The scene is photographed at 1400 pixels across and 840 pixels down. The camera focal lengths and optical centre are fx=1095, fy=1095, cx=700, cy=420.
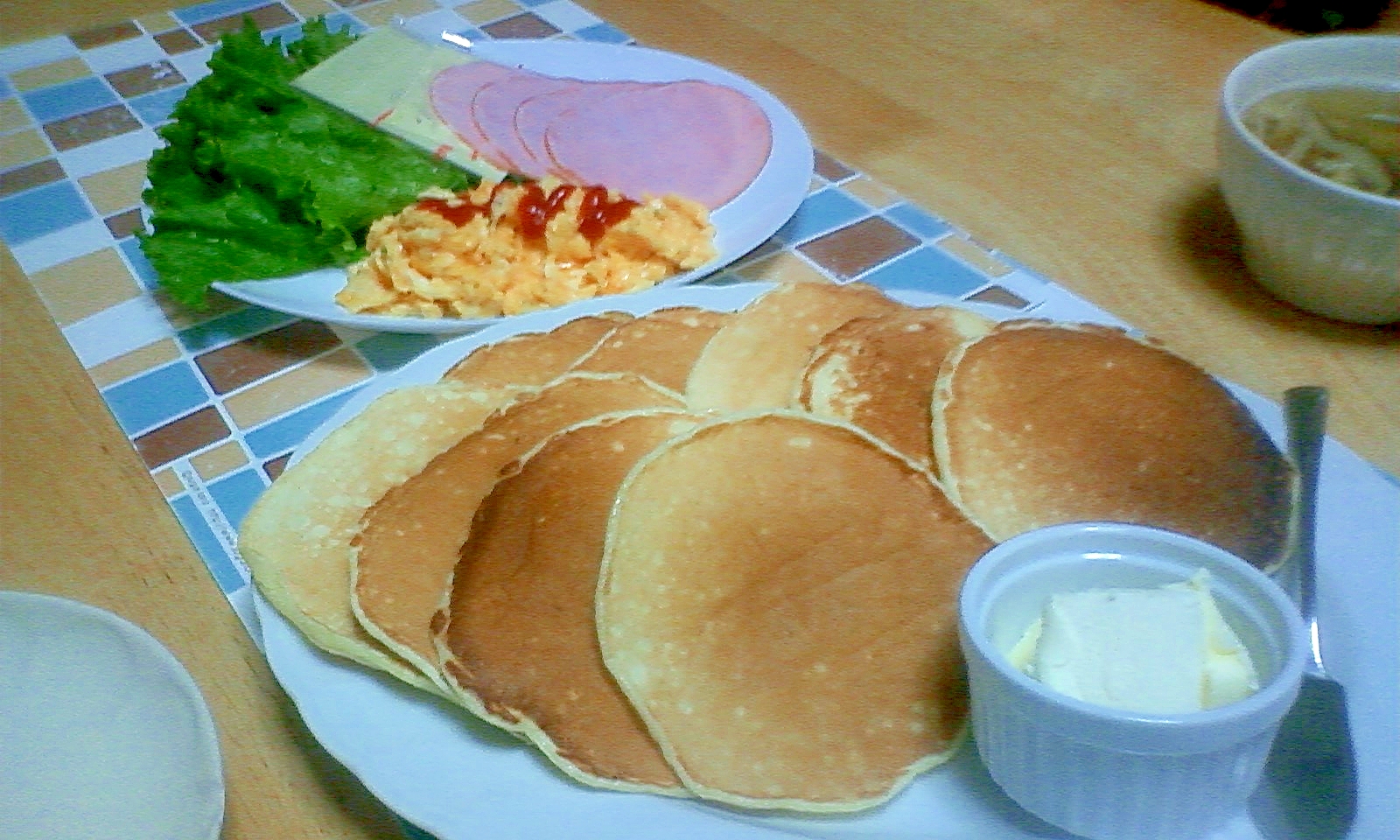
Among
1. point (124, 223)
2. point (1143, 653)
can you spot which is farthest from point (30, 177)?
point (1143, 653)

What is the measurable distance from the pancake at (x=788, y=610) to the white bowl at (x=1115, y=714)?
95 millimetres

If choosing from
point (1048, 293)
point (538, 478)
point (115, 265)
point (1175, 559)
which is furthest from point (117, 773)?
point (1048, 293)

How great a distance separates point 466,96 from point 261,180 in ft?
1.41

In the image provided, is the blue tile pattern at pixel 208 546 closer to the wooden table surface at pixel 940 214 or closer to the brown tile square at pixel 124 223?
the wooden table surface at pixel 940 214

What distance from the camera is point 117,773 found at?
3.10ft

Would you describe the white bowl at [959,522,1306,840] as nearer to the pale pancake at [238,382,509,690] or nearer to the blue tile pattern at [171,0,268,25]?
the pale pancake at [238,382,509,690]

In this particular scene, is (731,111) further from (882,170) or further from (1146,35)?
(1146,35)

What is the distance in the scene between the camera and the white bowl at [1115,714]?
795 mm

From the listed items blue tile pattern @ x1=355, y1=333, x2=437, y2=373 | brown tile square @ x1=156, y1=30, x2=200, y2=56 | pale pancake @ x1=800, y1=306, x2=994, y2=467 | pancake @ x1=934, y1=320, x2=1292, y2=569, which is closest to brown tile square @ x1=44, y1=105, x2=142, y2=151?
brown tile square @ x1=156, y1=30, x2=200, y2=56

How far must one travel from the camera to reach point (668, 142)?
2.00 metres

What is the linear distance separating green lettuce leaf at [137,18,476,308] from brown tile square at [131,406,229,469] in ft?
0.82

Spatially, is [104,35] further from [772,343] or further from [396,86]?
[772,343]

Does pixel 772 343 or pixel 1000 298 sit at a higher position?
pixel 772 343

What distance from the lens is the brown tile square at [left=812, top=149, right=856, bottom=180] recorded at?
6.64 ft
